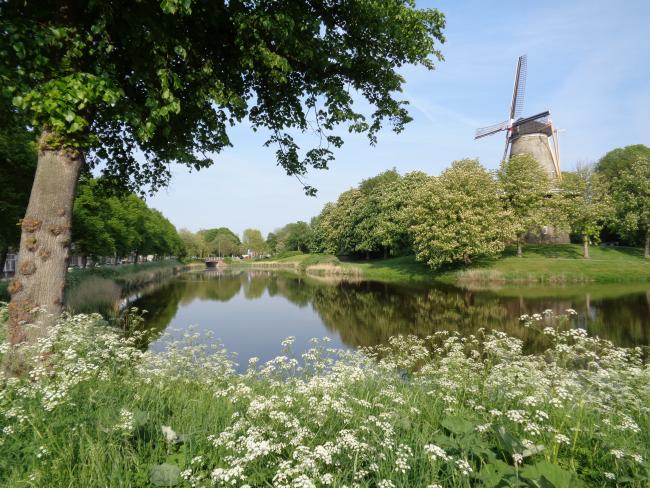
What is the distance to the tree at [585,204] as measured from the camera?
146 ft

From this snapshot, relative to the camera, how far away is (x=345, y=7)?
293 inches

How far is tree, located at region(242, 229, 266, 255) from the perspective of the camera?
161375 mm

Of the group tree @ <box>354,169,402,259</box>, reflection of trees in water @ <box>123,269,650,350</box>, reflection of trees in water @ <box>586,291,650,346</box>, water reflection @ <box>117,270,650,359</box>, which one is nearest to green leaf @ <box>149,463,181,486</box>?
water reflection @ <box>117,270,650,359</box>

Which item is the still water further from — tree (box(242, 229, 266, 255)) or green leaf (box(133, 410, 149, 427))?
tree (box(242, 229, 266, 255))

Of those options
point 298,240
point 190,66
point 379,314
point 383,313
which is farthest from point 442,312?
point 298,240

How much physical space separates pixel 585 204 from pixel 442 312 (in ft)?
113

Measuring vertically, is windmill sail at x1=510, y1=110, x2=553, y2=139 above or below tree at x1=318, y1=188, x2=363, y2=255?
above

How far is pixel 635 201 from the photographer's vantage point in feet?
152

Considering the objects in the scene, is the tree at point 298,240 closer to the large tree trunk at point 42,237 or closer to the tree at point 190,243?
the tree at point 190,243

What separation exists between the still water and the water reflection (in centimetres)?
5

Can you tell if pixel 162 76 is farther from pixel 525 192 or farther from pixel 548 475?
pixel 525 192

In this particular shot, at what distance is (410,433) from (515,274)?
1555 inches

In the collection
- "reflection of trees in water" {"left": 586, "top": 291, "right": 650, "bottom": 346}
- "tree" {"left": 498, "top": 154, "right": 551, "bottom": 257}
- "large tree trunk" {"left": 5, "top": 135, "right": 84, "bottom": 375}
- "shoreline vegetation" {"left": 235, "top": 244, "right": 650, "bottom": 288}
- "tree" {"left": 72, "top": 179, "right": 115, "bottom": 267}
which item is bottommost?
"reflection of trees in water" {"left": 586, "top": 291, "right": 650, "bottom": 346}

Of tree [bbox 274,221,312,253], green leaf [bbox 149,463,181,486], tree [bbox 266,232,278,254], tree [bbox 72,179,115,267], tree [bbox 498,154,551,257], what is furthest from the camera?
tree [bbox 266,232,278,254]
